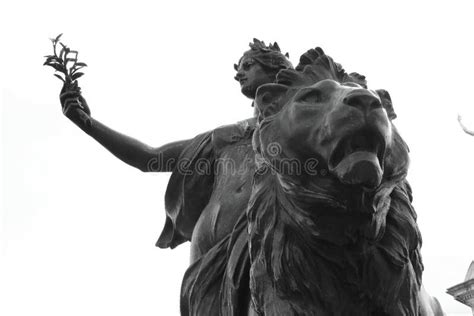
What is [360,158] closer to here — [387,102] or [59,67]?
[387,102]

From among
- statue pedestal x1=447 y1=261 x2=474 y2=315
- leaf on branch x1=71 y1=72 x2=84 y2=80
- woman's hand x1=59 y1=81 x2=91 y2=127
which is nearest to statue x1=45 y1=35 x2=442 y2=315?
woman's hand x1=59 y1=81 x2=91 y2=127

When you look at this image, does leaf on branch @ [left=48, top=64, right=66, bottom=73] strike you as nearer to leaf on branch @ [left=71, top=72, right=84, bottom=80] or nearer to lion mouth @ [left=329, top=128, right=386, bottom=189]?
leaf on branch @ [left=71, top=72, right=84, bottom=80]

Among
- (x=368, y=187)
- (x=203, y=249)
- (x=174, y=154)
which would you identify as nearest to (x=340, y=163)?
(x=368, y=187)

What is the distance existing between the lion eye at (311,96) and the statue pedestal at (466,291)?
20150 millimetres

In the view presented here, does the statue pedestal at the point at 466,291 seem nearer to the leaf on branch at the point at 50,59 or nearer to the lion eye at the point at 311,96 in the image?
the leaf on branch at the point at 50,59

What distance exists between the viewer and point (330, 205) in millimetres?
2867

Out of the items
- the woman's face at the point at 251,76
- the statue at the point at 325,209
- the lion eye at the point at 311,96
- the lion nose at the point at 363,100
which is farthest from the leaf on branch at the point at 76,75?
the lion nose at the point at 363,100

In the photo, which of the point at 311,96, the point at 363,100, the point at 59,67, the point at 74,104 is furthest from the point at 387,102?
the point at 59,67

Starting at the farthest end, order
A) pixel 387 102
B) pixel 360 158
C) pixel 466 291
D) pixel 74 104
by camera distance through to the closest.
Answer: pixel 466 291, pixel 74 104, pixel 387 102, pixel 360 158

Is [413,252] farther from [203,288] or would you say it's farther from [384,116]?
[203,288]

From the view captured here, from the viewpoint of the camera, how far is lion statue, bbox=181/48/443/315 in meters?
2.74
